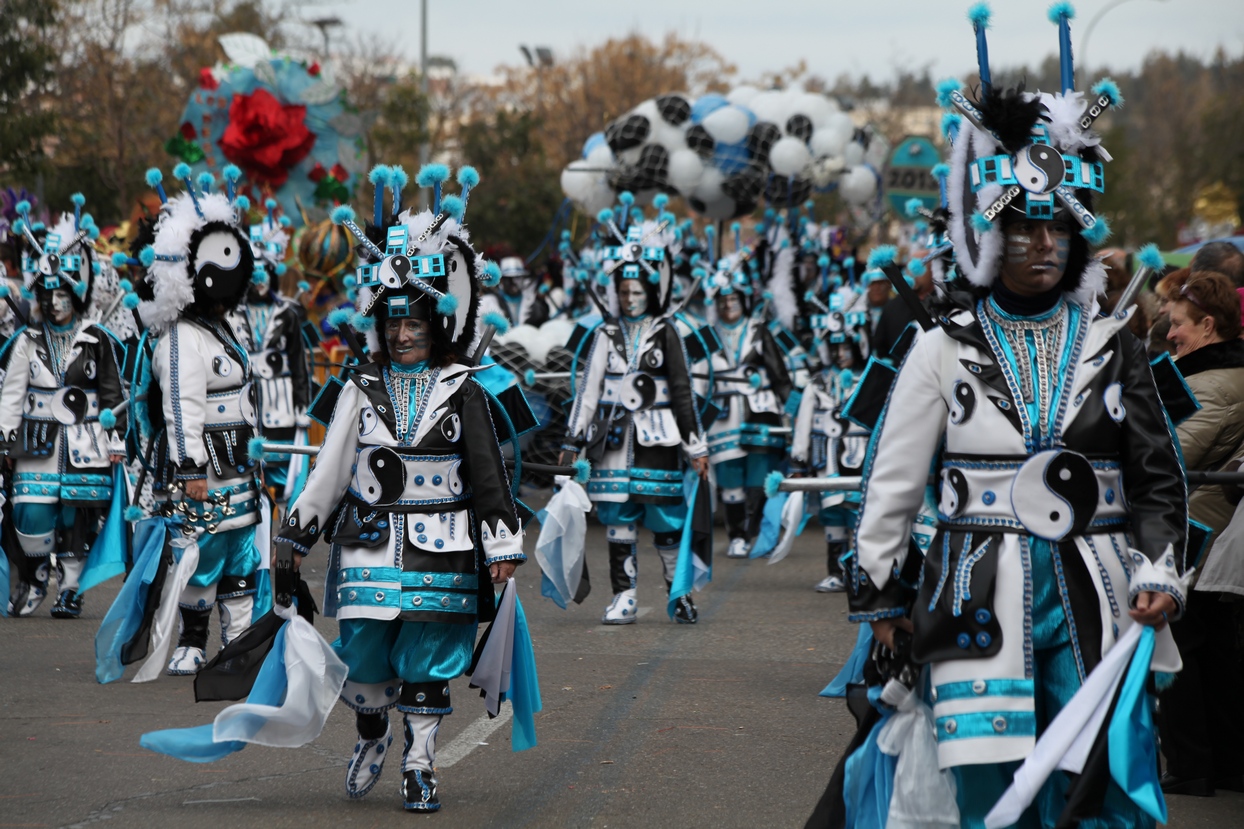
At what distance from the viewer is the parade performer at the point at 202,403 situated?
7.48 m

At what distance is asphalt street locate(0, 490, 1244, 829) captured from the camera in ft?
17.3

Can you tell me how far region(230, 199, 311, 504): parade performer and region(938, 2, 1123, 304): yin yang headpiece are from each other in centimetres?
852

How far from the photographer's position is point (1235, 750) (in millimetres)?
5715

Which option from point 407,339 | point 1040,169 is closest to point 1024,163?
point 1040,169

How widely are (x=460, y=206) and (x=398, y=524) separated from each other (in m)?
1.20

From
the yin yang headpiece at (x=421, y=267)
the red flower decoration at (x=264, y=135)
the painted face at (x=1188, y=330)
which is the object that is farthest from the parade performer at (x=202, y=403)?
the red flower decoration at (x=264, y=135)

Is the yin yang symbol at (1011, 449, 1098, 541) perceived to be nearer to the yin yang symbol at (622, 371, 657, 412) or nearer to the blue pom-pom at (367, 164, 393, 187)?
the blue pom-pom at (367, 164, 393, 187)

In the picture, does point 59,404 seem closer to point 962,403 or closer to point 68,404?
point 68,404

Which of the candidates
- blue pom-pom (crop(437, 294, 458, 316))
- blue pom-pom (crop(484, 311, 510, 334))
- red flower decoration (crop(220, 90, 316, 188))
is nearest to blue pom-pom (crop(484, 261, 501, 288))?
blue pom-pom (crop(484, 311, 510, 334))

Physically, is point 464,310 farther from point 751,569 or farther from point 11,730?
point 751,569

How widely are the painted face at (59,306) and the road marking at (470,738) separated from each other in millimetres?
4110

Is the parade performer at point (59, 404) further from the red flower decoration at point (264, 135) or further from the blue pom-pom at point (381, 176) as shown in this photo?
the red flower decoration at point (264, 135)

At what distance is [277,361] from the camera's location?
12086 mm

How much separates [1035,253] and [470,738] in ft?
11.5
